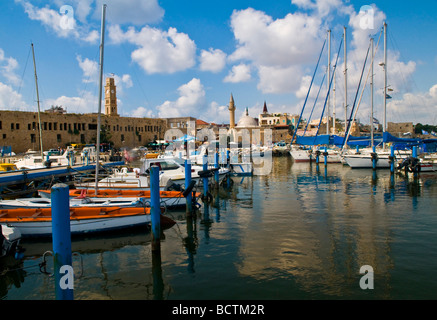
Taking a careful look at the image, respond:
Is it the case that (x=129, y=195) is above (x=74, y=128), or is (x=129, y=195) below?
below

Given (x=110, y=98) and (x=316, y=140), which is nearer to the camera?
(x=316, y=140)

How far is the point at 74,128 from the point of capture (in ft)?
197

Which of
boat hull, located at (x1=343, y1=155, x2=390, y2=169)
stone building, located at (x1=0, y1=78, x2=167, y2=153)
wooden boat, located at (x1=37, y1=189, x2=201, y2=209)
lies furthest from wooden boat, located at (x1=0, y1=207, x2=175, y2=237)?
stone building, located at (x1=0, y1=78, x2=167, y2=153)

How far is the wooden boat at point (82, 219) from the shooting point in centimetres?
1132

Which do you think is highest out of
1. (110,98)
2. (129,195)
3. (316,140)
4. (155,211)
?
(110,98)

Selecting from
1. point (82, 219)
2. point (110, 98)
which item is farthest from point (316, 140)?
point (110, 98)

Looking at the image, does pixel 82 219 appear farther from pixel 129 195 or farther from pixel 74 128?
pixel 74 128

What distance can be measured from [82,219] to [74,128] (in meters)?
54.0

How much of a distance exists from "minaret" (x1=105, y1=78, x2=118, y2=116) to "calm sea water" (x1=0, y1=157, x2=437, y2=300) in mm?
Result: 64511

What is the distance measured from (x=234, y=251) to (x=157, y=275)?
2.69 m

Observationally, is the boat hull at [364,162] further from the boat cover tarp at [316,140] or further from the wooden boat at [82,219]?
the wooden boat at [82,219]

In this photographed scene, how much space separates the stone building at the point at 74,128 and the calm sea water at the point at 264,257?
154 feet

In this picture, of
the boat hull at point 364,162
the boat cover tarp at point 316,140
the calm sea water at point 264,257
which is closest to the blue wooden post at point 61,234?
the calm sea water at point 264,257
